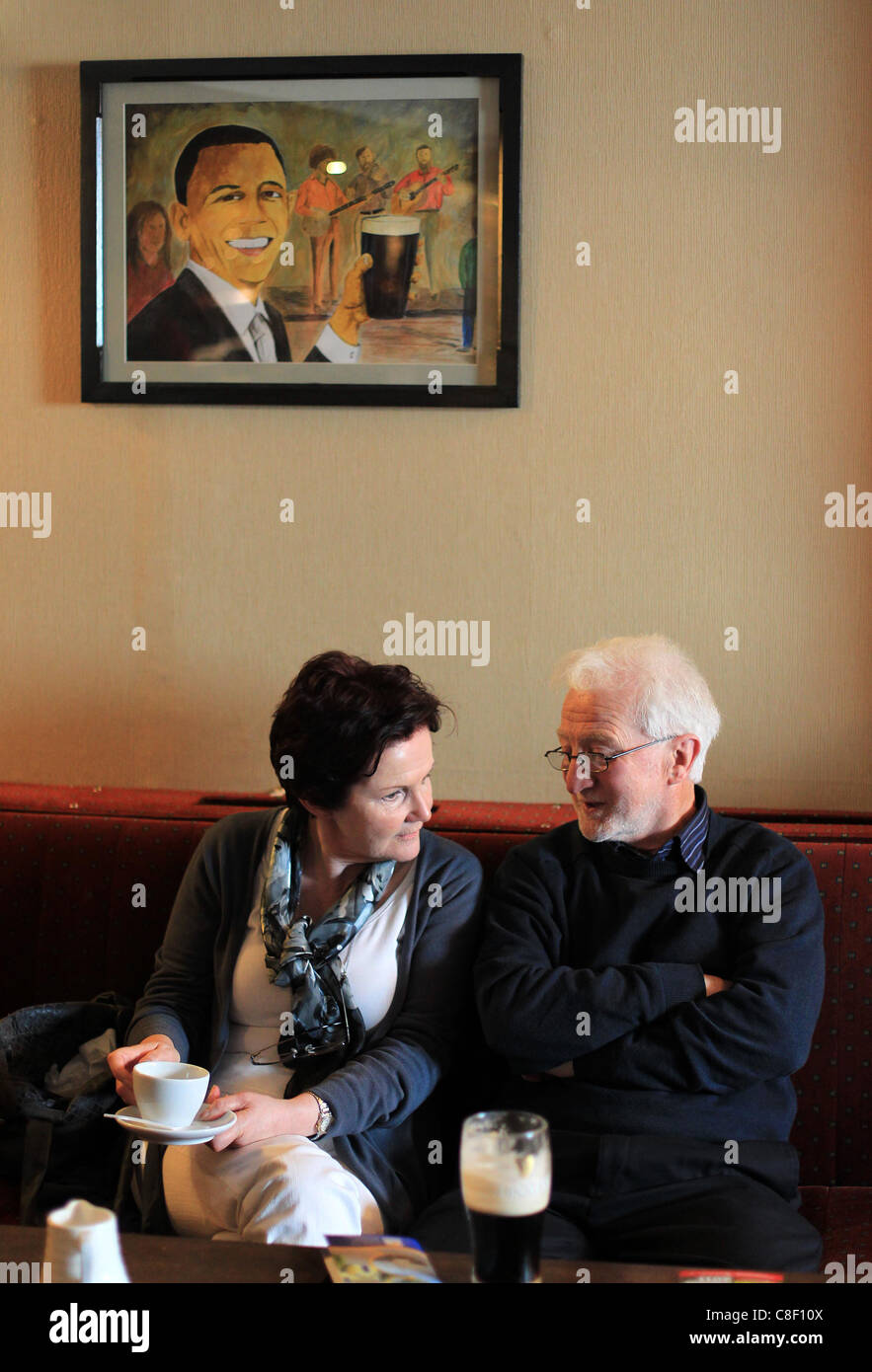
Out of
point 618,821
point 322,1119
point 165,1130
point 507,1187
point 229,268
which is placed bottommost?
point 322,1119

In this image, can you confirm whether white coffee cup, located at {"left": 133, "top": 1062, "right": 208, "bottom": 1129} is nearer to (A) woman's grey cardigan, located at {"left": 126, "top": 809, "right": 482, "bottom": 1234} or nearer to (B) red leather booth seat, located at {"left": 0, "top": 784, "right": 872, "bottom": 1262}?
(A) woman's grey cardigan, located at {"left": 126, "top": 809, "right": 482, "bottom": 1234}

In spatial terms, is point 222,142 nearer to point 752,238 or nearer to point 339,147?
point 339,147

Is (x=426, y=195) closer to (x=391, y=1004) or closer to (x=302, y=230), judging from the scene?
(x=302, y=230)

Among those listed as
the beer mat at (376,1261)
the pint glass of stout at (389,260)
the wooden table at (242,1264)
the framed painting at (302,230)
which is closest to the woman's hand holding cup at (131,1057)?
the wooden table at (242,1264)

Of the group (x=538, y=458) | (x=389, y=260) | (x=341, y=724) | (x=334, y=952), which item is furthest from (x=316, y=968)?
(x=389, y=260)

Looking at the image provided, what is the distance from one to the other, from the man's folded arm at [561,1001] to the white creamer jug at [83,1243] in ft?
2.69

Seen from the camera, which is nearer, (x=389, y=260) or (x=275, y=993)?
(x=275, y=993)

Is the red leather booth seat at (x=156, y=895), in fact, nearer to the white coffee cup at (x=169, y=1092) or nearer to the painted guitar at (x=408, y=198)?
the white coffee cup at (x=169, y=1092)

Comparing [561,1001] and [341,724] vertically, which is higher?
[341,724]

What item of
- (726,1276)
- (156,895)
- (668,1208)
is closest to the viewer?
(726,1276)

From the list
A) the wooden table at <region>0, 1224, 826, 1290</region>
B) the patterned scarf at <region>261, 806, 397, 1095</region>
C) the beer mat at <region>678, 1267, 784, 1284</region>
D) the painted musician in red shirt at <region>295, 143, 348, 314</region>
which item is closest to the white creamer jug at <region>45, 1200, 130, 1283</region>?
the wooden table at <region>0, 1224, 826, 1290</region>

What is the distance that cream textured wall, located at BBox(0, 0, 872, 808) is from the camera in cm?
224

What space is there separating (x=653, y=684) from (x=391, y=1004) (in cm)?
61

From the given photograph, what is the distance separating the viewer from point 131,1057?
1615mm
